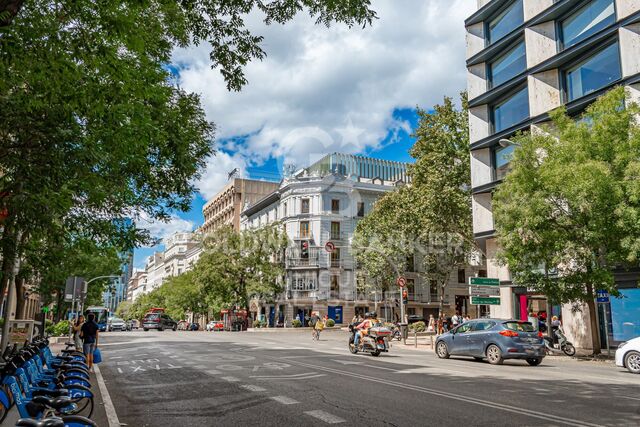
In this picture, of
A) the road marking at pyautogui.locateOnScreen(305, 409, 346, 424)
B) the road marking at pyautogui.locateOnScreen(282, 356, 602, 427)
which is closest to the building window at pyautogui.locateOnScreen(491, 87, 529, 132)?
the road marking at pyautogui.locateOnScreen(282, 356, 602, 427)

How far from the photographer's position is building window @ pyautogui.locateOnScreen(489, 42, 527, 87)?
2989 centimetres

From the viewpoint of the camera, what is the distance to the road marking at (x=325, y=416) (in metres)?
7.54

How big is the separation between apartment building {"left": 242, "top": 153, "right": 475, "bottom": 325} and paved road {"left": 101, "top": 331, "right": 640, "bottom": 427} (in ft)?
139

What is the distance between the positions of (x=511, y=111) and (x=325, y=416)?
1059 inches

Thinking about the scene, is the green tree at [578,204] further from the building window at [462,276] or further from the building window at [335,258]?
the building window at [462,276]

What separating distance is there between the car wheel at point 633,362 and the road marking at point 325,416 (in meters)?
11.3

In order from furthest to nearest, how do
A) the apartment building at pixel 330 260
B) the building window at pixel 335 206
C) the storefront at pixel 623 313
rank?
the building window at pixel 335 206 < the apartment building at pixel 330 260 < the storefront at pixel 623 313

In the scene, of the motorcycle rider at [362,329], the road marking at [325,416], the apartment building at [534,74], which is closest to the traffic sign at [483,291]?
the apartment building at [534,74]

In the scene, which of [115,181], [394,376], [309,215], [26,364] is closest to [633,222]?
[394,376]

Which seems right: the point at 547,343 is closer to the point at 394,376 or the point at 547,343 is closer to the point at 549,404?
the point at 394,376

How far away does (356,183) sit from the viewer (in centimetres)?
6184

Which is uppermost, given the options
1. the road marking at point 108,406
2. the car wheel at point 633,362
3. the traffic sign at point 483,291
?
the traffic sign at point 483,291

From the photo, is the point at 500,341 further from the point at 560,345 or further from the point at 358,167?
the point at 358,167

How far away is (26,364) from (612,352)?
2355 centimetres
